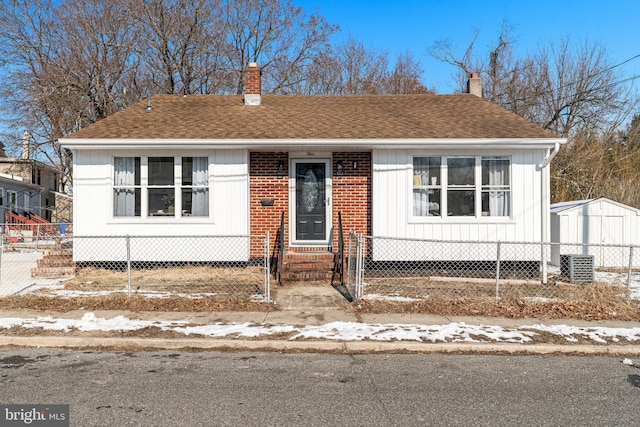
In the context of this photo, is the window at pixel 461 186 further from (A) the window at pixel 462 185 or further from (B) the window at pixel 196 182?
(B) the window at pixel 196 182

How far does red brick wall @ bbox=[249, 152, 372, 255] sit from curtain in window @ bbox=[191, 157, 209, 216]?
1.03m

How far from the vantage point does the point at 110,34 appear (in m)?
25.9

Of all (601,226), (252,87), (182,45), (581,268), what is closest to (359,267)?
(581,268)

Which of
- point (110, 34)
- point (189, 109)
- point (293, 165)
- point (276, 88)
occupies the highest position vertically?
point (110, 34)

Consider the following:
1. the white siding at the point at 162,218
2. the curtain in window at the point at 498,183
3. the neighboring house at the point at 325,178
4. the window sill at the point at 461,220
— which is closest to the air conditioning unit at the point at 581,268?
the neighboring house at the point at 325,178

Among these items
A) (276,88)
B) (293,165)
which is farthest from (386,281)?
(276,88)

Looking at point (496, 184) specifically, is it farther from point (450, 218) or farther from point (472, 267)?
point (472, 267)

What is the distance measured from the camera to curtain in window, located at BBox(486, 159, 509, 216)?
1096cm

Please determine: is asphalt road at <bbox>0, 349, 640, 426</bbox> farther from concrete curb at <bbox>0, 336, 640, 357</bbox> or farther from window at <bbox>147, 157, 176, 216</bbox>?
window at <bbox>147, 157, 176, 216</bbox>

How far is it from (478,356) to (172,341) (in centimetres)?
382

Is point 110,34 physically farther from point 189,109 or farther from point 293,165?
point 293,165

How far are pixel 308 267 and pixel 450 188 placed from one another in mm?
3698

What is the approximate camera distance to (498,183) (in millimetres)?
10953

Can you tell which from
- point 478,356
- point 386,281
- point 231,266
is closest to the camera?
point 478,356
